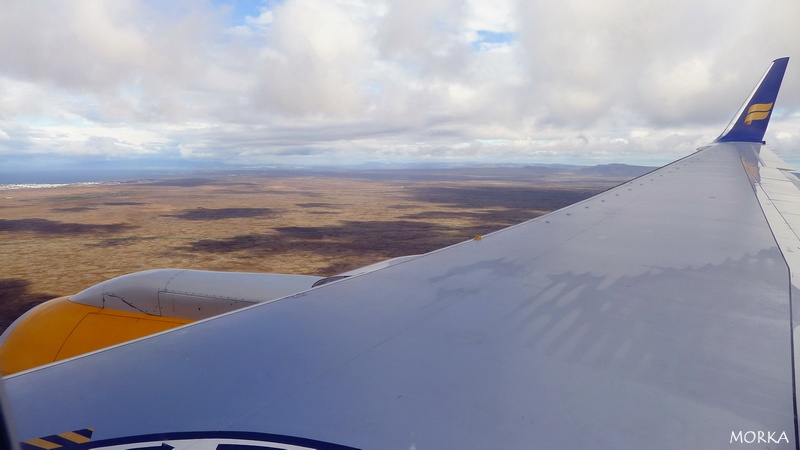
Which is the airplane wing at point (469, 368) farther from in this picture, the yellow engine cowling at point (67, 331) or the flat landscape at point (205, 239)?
the flat landscape at point (205, 239)

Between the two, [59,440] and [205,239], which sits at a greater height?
[59,440]

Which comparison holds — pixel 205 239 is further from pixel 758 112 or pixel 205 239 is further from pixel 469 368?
pixel 469 368

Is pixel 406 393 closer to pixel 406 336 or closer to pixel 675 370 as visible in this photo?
pixel 406 336

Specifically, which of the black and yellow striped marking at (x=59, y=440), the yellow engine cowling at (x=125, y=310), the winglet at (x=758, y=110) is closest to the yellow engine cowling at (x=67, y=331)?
the yellow engine cowling at (x=125, y=310)

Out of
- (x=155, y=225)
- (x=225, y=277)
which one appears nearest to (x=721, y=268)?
(x=225, y=277)

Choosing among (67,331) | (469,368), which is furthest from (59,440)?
(67,331)

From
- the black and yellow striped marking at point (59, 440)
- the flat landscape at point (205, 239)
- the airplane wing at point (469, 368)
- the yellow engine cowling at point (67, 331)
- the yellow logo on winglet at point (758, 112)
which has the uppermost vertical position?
the yellow logo on winglet at point (758, 112)
